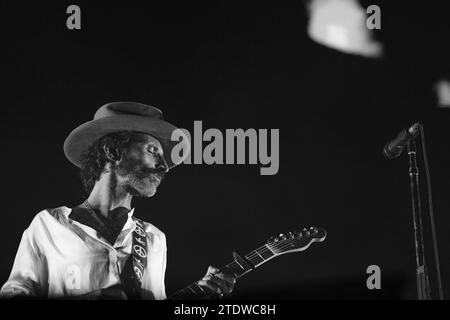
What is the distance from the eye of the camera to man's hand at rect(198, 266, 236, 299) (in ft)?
9.64

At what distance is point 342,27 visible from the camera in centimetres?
321

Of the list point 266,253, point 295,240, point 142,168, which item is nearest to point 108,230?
point 142,168

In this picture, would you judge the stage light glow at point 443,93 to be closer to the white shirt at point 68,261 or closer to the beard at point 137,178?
the beard at point 137,178

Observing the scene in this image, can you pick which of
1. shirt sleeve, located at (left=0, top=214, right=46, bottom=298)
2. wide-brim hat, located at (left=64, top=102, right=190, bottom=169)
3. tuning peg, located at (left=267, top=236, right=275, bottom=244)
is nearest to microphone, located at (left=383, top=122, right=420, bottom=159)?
tuning peg, located at (left=267, top=236, right=275, bottom=244)

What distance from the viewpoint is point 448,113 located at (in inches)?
125

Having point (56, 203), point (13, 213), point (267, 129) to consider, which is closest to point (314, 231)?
point (267, 129)

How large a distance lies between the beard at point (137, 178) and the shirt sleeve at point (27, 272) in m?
0.46

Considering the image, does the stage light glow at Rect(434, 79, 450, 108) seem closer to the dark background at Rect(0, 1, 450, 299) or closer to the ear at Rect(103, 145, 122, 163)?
the dark background at Rect(0, 1, 450, 299)

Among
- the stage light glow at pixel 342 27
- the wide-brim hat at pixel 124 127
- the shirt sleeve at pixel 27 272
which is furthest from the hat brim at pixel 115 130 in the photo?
the stage light glow at pixel 342 27

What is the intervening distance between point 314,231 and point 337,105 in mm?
620

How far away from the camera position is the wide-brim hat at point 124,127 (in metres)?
3.05

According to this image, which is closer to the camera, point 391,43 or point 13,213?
point 13,213

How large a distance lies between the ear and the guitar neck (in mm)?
688

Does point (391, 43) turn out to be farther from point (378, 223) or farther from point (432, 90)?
point (378, 223)
